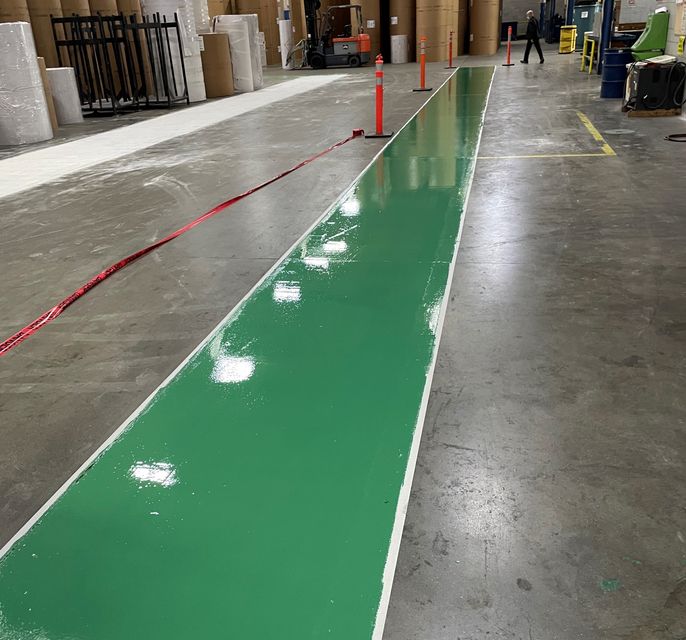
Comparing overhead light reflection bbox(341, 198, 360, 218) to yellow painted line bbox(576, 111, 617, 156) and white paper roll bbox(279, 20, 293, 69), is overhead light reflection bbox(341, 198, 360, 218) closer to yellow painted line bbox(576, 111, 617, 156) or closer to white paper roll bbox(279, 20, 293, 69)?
yellow painted line bbox(576, 111, 617, 156)

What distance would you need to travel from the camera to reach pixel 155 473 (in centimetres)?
296

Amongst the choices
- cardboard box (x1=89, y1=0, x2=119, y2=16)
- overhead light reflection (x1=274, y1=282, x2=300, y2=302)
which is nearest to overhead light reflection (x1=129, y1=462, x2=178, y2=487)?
overhead light reflection (x1=274, y1=282, x2=300, y2=302)

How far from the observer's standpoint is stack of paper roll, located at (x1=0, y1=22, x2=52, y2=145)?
11922 mm

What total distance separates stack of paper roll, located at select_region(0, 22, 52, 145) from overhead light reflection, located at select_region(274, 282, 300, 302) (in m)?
10.1

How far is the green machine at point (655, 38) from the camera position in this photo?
12.1 meters

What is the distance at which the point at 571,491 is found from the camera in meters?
2.67

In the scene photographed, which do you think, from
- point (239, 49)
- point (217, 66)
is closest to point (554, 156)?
point (217, 66)

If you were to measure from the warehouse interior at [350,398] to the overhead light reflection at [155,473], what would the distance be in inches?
0.6

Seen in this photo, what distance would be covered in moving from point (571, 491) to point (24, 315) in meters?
4.06

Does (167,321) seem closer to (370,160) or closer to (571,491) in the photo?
(571,491)

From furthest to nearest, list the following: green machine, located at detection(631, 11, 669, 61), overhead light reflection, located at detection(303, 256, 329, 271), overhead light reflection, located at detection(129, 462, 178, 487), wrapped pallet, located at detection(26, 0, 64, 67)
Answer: wrapped pallet, located at detection(26, 0, 64, 67), green machine, located at detection(631, 11, 669, 61), overhead light reflection, located at detection(303, 256, 329, 271), overhead light reflection, located at detection(129, 462, 178, 487)

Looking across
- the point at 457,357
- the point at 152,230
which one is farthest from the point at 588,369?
the point at 152,230

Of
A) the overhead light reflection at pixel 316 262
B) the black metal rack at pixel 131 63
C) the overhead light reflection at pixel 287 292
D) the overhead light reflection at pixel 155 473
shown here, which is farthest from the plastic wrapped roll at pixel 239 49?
the overhead light reflection at pixel 155 473

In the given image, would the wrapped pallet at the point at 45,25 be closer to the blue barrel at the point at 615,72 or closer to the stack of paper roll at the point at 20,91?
the stack of paper roll at the point at 20,91
